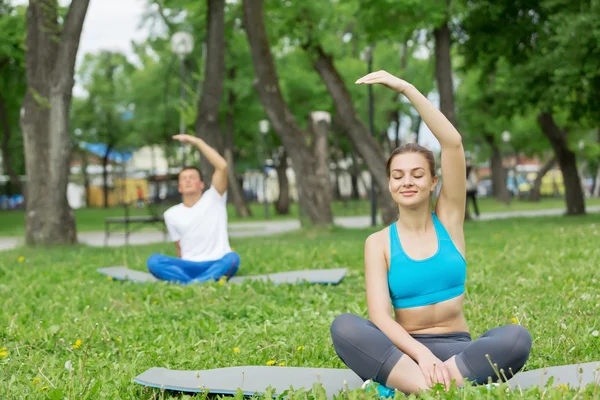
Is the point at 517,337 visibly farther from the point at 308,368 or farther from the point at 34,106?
the point at 34,106

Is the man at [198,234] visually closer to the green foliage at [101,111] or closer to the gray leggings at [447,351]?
the gray leggings at [447,351]

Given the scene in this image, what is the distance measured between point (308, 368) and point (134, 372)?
110 cm

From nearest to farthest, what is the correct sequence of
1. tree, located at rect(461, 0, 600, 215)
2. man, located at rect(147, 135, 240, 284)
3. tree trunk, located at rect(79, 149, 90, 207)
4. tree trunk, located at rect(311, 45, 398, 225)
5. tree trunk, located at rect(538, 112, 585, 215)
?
man, located at rect(147, 135, 240, 284) → tree, located at rect(461, 0, 600, 215) → tree trunk, located at rect(311, 45, 398, 225) → tree trunk, located at rect(538, 112, 585, 215) → tree trunk, located at rect(79, 149, 90, 207)

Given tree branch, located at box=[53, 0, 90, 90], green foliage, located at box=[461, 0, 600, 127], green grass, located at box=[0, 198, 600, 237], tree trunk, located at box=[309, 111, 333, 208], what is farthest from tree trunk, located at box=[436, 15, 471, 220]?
green grass, located at box=[0, 198, 600, 237]

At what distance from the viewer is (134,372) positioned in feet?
16.3

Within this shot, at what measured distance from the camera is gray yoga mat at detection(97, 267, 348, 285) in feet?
29.1

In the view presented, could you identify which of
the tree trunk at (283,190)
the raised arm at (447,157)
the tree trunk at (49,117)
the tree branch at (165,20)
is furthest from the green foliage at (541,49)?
the tree trunk at (283,190)

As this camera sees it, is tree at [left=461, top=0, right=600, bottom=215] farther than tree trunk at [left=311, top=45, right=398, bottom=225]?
No

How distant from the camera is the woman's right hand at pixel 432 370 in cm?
390

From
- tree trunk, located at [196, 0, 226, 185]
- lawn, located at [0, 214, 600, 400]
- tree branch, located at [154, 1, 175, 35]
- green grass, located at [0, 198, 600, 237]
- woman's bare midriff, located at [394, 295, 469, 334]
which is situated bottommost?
green grass, located at [0, 198, 600, 237]

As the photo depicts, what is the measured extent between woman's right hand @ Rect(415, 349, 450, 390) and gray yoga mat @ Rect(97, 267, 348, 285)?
4.82 m

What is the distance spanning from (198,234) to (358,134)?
1081 centimetres

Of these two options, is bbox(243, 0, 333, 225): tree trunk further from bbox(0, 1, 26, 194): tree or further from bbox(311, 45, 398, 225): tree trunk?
bbox(0, 1, 26, 194): tree

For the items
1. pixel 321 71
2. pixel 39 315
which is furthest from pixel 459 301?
pixel 321 71
